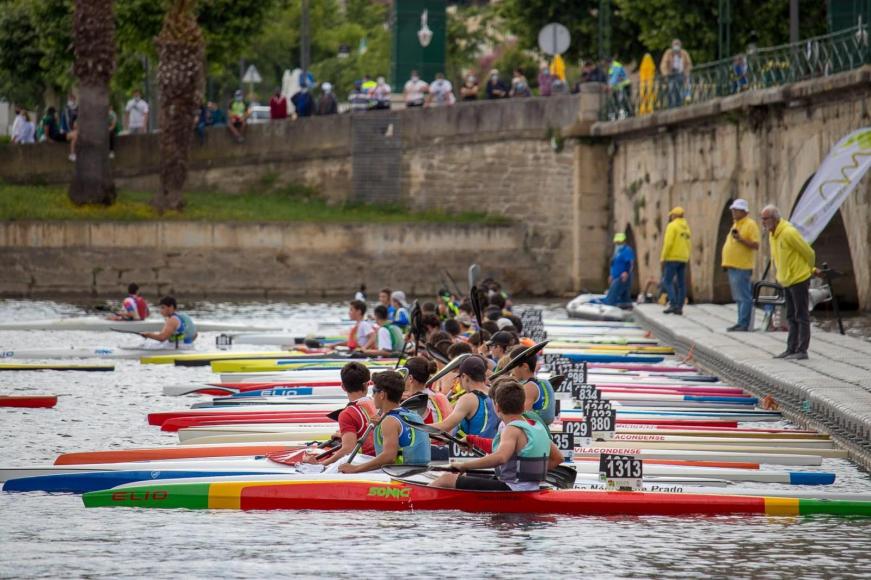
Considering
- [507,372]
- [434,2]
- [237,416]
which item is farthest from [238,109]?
[507,372]

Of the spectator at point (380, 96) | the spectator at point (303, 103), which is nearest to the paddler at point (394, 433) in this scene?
the spectator at point (380, 96)

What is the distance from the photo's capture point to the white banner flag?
21.0m

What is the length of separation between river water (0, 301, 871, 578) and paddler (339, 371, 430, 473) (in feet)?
1.72

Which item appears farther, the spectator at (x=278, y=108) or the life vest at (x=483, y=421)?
the spectator at (x=278, y=108)

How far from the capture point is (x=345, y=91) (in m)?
64.5

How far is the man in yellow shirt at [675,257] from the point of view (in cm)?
2408

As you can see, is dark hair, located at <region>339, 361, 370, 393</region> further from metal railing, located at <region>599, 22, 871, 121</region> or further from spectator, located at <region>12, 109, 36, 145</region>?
spectator, located at <region>12, 109, 36, 145</region>

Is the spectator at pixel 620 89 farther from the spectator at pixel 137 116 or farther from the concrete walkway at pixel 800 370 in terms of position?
the concrete walkway at pixel 800 370

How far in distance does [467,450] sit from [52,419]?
264 inches

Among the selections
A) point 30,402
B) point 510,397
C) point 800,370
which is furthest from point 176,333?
point 510,397

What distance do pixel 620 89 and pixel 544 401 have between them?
82.5ft

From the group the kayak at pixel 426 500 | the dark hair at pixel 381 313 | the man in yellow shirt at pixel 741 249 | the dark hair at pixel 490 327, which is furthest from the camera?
the dark hair at pixel 381 313

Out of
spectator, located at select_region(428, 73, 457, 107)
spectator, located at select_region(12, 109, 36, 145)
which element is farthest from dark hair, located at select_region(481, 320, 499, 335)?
spectator, located at select_region(12, 109, 36, 145)

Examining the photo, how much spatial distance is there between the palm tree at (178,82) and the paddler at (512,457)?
29072 millimetres
